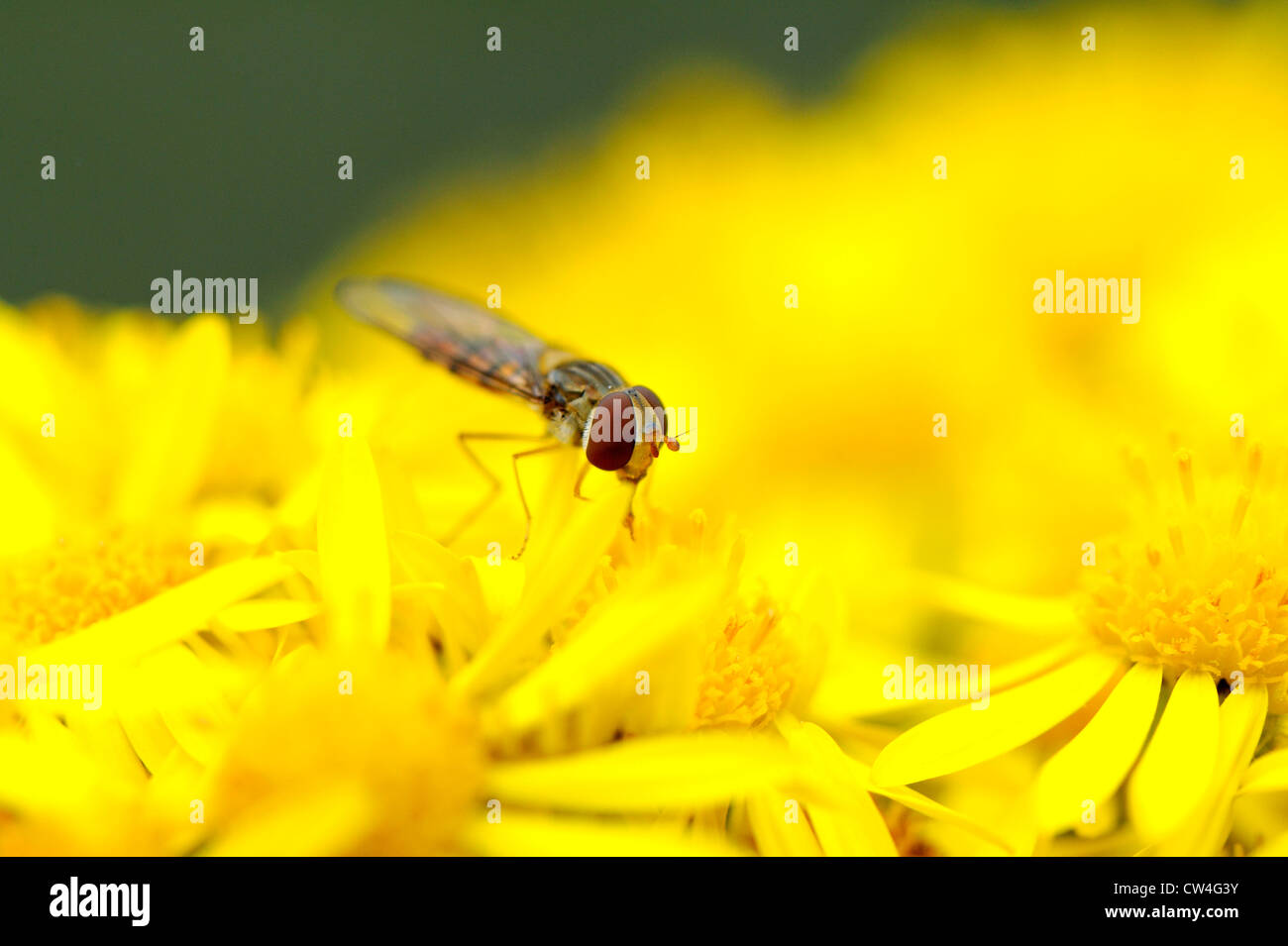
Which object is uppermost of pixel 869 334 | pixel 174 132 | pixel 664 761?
pixel 174 132

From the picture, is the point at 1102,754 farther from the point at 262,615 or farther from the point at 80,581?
the point at 80,581

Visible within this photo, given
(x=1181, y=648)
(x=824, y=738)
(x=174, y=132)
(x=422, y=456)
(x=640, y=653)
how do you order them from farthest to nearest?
1. (x=174, y=132)
2. (x=422, y=456)
3. (x=1181, y=648)
4. (x=824, y=738)
5. (x=640, y=653)

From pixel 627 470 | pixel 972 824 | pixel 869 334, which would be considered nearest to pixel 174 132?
pixel 869 334

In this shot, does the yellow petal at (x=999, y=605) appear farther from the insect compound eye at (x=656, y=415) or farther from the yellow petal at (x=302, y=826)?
the yellow petal at (x=302, y=826)

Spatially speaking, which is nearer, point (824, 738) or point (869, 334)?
point (824, 738)

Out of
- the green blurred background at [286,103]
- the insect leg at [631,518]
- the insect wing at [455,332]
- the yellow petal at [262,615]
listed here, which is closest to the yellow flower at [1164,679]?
the insect leg at [631,518]

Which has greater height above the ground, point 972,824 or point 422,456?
point 422,456
